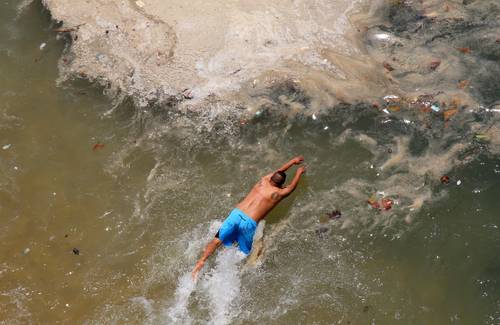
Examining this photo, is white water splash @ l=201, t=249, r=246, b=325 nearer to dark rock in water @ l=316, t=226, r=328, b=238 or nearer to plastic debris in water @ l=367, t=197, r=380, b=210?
dark rock in water @ l=316, t=226, r=328, b=238

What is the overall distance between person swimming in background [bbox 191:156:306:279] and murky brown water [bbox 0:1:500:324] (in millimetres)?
251

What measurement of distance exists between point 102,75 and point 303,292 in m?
4.61

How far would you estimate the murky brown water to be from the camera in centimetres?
571

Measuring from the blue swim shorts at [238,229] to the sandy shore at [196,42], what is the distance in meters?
2.29

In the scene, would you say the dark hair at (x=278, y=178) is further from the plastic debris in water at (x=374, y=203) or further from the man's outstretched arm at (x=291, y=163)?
the plastic debris in water at (x=374, y=203)

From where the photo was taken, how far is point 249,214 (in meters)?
6.00

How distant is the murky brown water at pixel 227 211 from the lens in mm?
5707

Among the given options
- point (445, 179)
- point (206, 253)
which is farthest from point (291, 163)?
point (445, 179)

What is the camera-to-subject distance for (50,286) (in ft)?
19.5

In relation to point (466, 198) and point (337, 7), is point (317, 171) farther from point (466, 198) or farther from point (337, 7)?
point (337, 7)

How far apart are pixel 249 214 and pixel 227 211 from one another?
522 mm

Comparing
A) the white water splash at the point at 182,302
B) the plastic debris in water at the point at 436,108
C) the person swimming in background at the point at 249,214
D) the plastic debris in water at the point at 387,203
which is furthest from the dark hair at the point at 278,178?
the plastic debris in water at the point at 436,108

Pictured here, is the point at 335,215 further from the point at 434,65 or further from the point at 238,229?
the point at 434,65

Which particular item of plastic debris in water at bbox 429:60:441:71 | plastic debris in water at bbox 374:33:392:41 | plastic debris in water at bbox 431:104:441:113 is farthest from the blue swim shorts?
plastic debris in water at bbox 374:33:392:41
